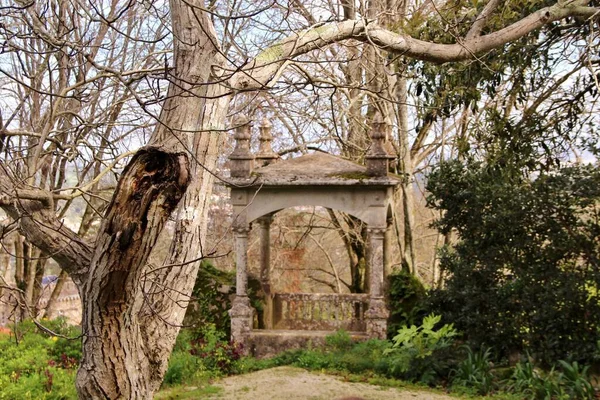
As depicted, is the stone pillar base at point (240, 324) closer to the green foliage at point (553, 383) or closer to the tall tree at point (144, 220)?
the green foliage at point (553, 383)

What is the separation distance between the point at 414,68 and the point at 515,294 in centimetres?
360

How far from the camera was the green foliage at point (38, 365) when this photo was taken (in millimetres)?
7336

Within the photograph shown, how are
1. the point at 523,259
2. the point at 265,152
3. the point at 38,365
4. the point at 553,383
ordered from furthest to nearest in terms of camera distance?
the point at 265,152
the point at 523,259
the point at 38,365
the point at 553,383

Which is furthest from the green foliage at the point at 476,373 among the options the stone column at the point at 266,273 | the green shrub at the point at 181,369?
the stone column at the point at 266,273

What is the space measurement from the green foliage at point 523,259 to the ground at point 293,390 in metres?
1.65

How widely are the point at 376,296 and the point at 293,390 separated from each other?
2768mm

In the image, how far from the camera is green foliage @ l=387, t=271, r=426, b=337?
1113 centimetres

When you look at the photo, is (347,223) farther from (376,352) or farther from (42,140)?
(42,140)

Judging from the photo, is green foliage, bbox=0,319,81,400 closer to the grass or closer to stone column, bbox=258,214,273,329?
the grass

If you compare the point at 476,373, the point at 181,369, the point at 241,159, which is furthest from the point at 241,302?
the point at 476,373

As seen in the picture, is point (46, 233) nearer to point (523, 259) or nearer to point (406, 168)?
point (523, 259)

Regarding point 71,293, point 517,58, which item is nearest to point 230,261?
point 71,293

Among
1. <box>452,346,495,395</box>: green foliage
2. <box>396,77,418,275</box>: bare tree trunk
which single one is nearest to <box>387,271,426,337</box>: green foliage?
<box>396,77,418,275</box>: bare tree trunk

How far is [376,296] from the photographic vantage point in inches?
435
